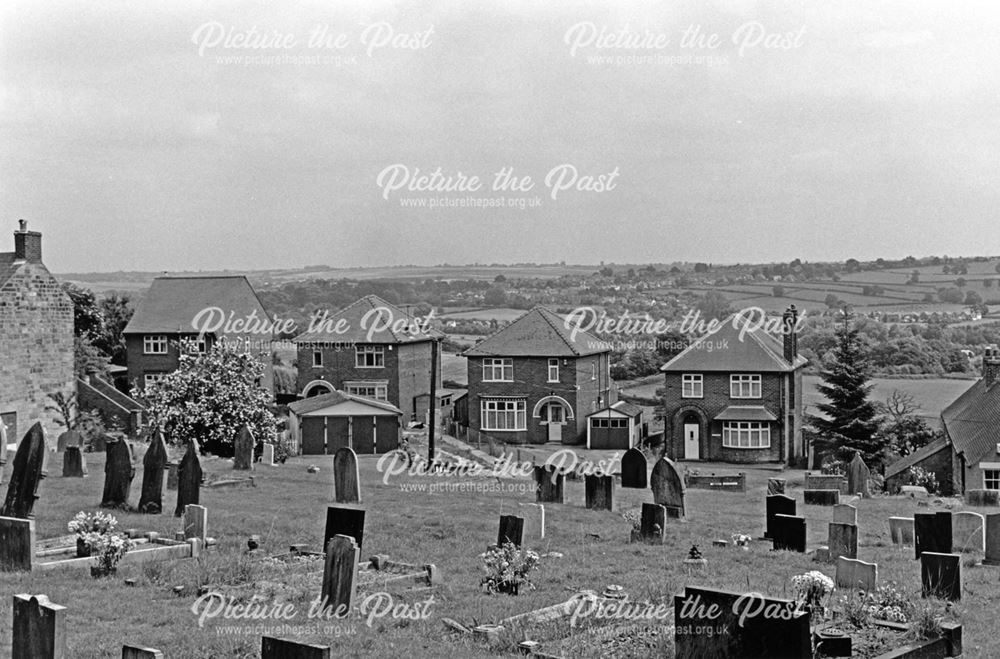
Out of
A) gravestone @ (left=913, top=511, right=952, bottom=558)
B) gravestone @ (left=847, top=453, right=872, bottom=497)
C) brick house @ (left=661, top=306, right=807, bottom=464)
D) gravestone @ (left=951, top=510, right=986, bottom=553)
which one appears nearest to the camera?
gravestone @ (left=913, top=511, right=952, bottom=558)

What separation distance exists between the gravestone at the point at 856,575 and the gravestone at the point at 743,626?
5.69 meters

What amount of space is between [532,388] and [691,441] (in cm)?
965

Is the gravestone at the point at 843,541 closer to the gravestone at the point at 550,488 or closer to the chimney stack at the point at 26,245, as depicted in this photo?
the gravestone at the point at 550,488

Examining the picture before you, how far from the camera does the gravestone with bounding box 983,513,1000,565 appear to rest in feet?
58.0

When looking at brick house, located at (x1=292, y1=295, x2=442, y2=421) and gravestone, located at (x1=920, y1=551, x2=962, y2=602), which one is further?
brick house, located at (x1=292, y1=295, x2=442, y2=421)

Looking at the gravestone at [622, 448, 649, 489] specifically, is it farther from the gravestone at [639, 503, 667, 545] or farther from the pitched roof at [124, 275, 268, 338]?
the pitched roof at [124, 275, 268, 338]

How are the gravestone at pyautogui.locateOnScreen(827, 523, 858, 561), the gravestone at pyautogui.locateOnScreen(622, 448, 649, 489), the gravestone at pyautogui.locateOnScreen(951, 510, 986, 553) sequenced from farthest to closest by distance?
1. the gravestone at pyautogui.locateOnScreen(622, 448, 649, 489)
2. the gravestone at pyautogui.locateOnScreen(951, 510, 986, 553)
3. the gravestone at pyautogui.locateOnScreen(827, 523, 858, 561)

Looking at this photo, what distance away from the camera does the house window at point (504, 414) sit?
58781 mm

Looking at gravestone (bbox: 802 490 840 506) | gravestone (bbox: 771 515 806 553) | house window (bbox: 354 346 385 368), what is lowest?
gravestone (bbox: 802 490 840 506)

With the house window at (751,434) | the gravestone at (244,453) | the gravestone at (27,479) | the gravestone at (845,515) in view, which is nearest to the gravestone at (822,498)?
the gravestone at (845,515)

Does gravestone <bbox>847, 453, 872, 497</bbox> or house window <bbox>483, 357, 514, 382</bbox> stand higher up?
house window <bbox>483, 357, 514, 382</bbox>

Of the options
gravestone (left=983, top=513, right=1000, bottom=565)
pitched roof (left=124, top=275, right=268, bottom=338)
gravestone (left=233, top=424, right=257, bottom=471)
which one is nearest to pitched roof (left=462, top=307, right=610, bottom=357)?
pitched roof (left=124, top=275, right=268, bottom=338)

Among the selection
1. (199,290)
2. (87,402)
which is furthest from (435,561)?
(199,290)

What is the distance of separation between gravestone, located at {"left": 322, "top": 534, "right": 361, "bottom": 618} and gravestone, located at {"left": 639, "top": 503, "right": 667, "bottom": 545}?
8302 millimetres
